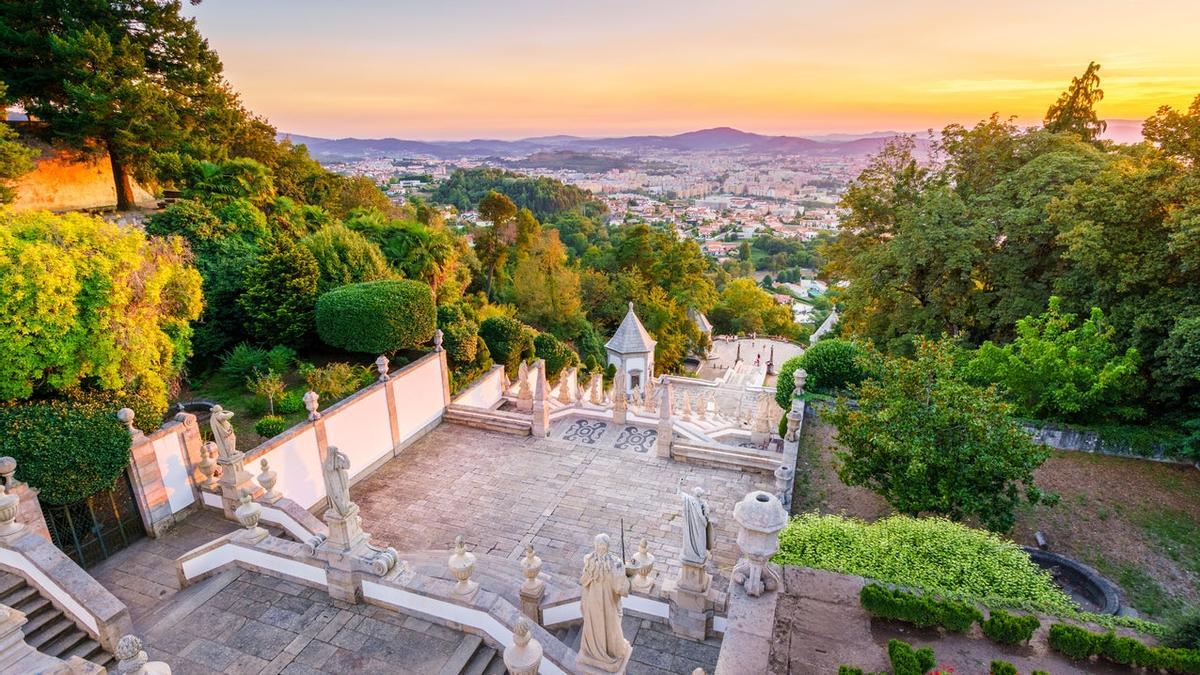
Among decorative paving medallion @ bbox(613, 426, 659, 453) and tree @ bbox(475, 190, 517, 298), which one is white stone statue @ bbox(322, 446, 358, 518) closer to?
decorative paving medallion @ bbox(613, 426, 659, 453)

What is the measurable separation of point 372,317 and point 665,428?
867 centimetres

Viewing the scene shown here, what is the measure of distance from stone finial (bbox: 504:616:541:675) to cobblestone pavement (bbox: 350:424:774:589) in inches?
190

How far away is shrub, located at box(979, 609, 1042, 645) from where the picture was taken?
6.03 meters

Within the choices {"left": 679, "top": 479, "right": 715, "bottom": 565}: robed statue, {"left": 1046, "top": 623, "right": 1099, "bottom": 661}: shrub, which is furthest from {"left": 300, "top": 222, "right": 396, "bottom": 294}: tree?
{"left": 1046, "top": 623, "right": 1099, "bottom": 661}: shrub

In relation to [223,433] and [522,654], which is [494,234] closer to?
[223,433]

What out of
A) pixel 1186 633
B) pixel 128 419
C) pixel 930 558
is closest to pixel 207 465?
pixel 128 419

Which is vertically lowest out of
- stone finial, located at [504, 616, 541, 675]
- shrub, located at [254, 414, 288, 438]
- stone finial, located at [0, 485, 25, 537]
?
shrub, located at [254, 414, 288, 438]

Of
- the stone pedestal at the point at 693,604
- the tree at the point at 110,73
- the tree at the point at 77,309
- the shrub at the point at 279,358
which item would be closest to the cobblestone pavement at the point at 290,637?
the stone pedestal at the point at 693,604

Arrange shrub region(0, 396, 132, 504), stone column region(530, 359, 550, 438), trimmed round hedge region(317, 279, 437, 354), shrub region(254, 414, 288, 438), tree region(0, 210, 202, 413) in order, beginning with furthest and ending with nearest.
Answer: stone column region(530, 359, 550, 438) → trimmed round hedge region(317, 279, 437, 354) → shrub region(254, 414, 288, 438) → tree region(0, 210, 202, 413) → shrub region(0, 396, 132, 504)

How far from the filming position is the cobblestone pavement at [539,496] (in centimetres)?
1143

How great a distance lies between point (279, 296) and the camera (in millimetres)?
16156

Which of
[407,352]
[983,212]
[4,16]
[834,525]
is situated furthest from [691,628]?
[4,16]

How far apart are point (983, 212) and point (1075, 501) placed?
9585 millimetres

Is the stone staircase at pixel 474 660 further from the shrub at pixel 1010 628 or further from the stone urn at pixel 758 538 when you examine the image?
the shrub at pixel 1010 628
